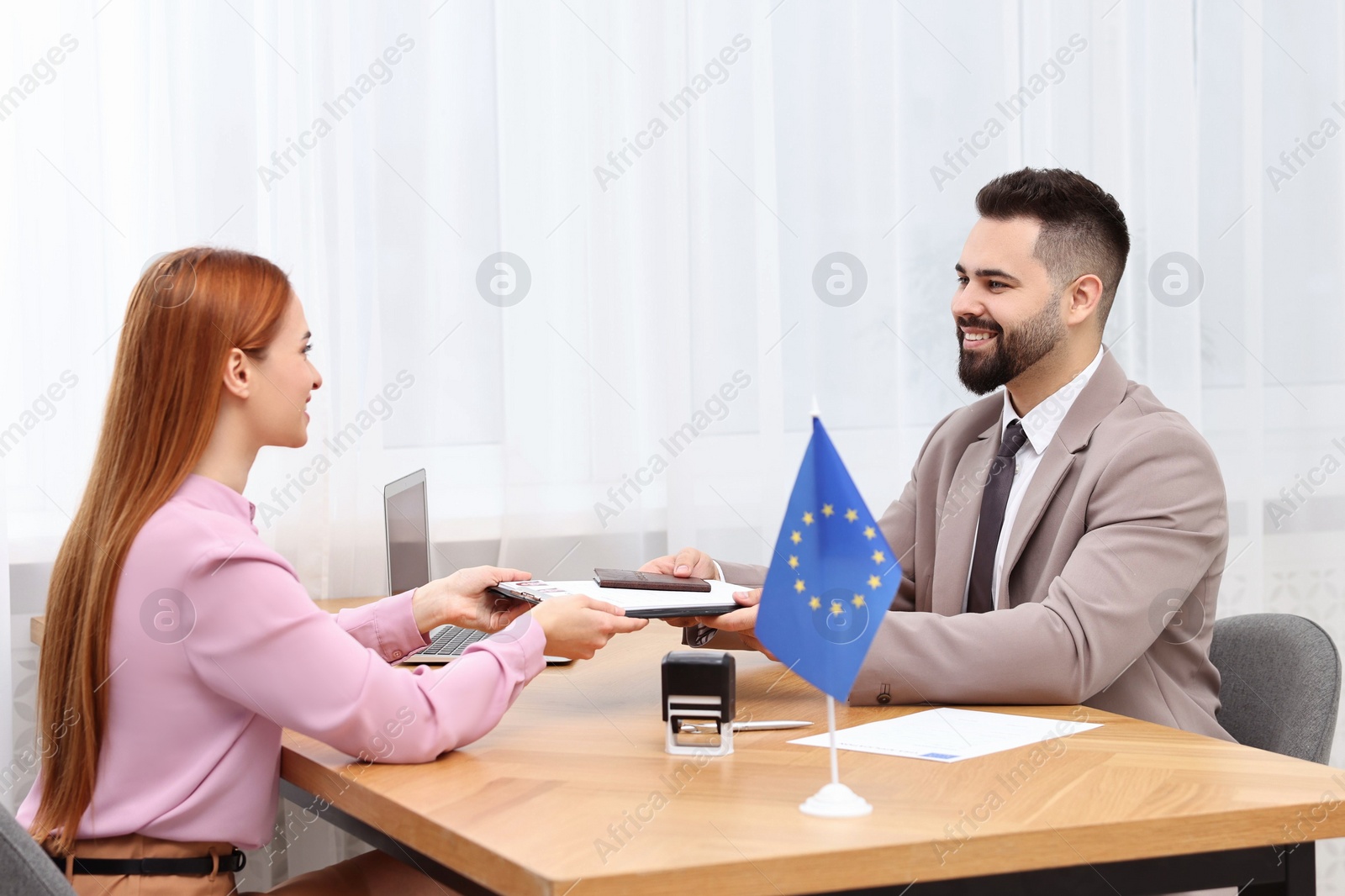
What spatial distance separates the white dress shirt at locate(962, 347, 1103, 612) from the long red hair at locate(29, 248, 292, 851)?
1.14 meters

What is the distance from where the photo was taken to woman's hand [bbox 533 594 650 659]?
4.79 ft

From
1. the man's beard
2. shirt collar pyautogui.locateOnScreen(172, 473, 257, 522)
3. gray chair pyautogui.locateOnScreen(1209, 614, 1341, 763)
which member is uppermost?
the man's beard

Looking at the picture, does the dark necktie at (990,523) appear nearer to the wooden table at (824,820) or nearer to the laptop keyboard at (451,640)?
the wooden table at (824,820)

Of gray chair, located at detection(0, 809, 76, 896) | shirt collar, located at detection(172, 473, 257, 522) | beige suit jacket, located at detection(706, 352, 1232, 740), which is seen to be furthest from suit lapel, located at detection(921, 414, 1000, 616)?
gray chair, located at detection(0, 809, 76, 896)

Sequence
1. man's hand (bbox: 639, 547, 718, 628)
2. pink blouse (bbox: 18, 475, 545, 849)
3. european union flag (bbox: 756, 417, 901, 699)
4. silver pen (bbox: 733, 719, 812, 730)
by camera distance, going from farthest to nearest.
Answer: man's hand (bbox: 639, 547, 718, 628), silver pen (bbox: 733, 719, 812, 730), pink blouse (bbox: 18, 475, 545, 849), european union flag (bbox: 756, 417, 901, 699)

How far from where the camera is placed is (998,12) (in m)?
2.87

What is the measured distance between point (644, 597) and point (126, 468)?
630mm

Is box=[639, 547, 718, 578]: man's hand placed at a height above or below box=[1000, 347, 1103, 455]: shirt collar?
below

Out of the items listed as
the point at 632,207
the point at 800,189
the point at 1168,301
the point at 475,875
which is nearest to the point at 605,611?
the point at 475,875

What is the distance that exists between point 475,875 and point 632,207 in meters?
1.85

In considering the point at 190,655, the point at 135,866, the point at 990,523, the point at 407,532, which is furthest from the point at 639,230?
the point at 135,866

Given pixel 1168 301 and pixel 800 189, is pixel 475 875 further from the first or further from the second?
pixel 1168 301

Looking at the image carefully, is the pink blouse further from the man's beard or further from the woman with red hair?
the man's beard

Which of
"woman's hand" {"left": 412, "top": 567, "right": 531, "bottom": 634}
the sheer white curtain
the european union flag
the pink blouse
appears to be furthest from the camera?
the sheer white curtain
